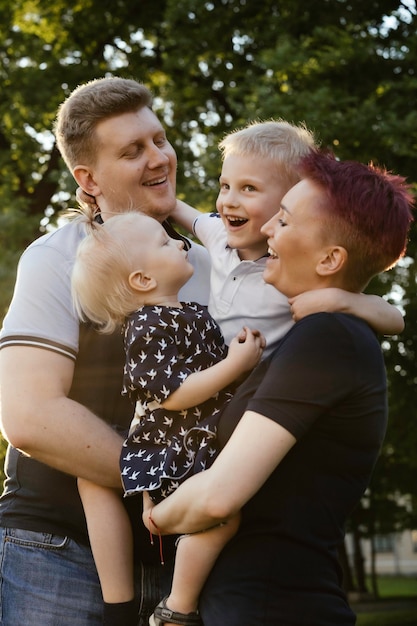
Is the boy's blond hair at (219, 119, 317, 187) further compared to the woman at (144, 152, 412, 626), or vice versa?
the boy's blond hair at (219, 119, 317, 187)

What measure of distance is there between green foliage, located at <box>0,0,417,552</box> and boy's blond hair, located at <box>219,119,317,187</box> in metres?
9.60

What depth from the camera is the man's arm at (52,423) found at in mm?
2979

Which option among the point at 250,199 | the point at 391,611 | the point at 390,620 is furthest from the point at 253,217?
the point at 391,611

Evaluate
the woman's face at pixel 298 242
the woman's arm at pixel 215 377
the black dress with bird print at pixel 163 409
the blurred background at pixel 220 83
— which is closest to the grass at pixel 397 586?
the blurred background at pixel 220 83

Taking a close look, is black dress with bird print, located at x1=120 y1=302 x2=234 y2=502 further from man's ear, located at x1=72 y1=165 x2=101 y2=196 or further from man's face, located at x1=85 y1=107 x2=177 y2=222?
man's ear, located at x1=72 y1=165 x2=101 y2=196

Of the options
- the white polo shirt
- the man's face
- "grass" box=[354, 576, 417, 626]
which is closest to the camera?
the white polo shirt

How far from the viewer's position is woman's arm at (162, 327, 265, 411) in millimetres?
2732

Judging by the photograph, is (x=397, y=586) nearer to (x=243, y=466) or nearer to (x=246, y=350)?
(x=246, y=350)

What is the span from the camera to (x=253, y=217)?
3211mm

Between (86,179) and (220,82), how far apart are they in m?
14.1

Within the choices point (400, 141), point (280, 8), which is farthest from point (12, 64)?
point (400, 141)

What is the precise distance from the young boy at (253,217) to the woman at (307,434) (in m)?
0.44

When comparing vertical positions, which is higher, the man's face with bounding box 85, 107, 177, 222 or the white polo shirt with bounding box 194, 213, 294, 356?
the man's face with bounding box 85, 107, 177, 222

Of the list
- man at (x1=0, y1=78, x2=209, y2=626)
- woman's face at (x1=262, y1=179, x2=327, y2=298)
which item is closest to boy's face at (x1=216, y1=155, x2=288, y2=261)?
man at (x1=0, y1=78, x2=209, y2=626)
